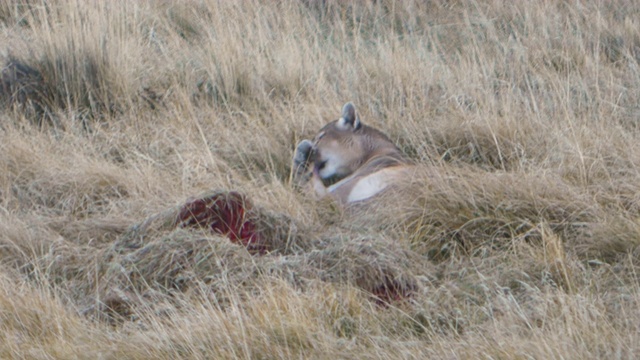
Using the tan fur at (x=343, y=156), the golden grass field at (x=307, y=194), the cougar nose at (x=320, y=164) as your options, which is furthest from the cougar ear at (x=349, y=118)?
the golden grass field at (x=307, y=194)

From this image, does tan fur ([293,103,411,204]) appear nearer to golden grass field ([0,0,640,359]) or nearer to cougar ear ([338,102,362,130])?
cougar ear ([338,102,362,130])

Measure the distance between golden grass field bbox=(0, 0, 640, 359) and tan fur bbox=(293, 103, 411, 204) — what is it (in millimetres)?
174

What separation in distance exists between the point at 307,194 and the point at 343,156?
76cm

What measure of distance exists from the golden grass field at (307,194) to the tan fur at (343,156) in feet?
0.57

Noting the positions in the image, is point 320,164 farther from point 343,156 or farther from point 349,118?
point 349,118

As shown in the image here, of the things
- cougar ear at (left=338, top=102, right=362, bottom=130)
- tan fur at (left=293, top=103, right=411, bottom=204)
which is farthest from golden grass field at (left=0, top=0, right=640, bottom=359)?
cougar ear at (left=338, top=102, right=362, bottom=130)

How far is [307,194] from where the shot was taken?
19.9 ft

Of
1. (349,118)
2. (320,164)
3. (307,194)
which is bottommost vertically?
(320,164)

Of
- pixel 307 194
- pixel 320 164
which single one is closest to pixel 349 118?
pixel 320 164

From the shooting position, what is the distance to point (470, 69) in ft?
26.2

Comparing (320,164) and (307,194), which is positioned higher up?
(307,194)

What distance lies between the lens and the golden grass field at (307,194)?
381 centimetres

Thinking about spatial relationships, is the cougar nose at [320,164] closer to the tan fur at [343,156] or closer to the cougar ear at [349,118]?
the tan fur at [343,156]

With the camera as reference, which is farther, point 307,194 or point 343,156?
point 343,156
